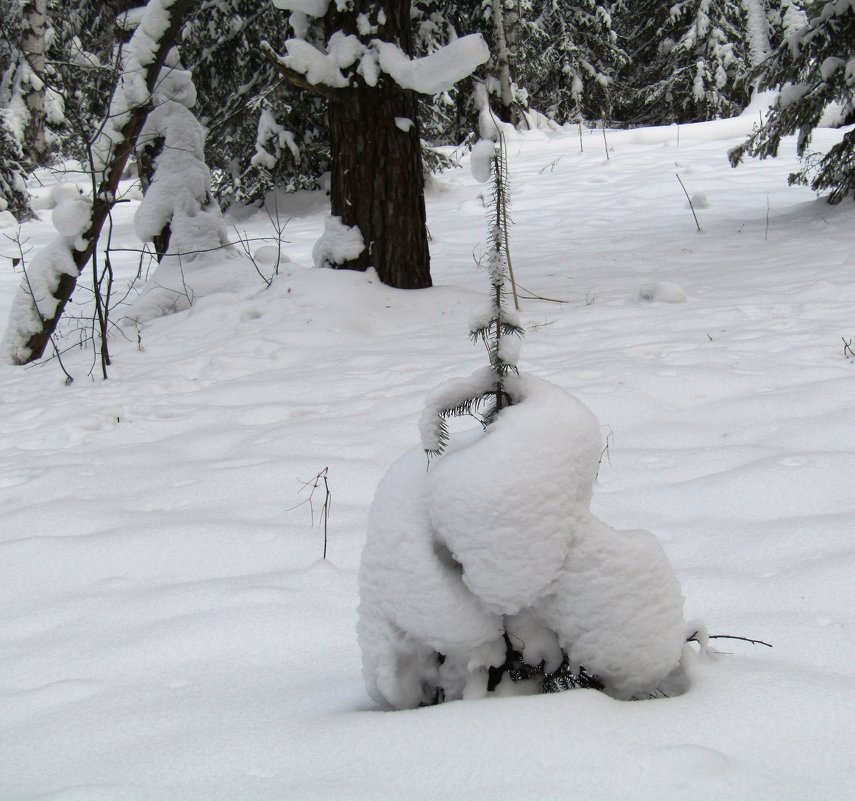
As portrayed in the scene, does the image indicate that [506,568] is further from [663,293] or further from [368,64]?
[368,64]

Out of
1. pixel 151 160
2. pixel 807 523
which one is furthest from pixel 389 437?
pixel 151 160

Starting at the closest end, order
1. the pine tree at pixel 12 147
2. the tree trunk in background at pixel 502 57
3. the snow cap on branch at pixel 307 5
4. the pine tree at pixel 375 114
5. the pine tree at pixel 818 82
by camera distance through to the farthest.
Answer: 1. the pine tree at pixel 375 114
2. the snow cap on branch at pixel 307 5
3. the pine tree at pixel 818 82
4. the tree trunk in background at pixel 502 57
5. the pine tree at pixel 12 147

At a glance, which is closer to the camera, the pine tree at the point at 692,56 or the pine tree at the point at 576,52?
the pine tree at the point at 692,56

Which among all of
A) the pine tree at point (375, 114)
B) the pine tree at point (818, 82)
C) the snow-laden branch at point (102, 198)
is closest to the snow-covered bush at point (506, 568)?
the pine tree at point (375, 114)

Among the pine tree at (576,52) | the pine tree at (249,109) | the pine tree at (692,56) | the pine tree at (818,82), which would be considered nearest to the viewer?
the pine tree at (818,82)

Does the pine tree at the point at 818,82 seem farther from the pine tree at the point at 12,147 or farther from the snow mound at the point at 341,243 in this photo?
the pine tree at the point at 12,147

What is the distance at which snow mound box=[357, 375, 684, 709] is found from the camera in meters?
1.20

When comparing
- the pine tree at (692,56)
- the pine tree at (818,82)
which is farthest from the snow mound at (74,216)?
the pine tree at (692,56)

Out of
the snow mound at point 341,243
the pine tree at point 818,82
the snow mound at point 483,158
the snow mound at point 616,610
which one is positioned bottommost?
the snow mound at point 616,610

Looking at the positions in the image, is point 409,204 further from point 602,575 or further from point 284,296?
point 602,575

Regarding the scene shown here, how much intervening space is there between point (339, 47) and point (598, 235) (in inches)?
138

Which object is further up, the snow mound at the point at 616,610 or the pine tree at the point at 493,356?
the pine tree at the point at 493,356

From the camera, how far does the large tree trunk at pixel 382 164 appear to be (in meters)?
5.22

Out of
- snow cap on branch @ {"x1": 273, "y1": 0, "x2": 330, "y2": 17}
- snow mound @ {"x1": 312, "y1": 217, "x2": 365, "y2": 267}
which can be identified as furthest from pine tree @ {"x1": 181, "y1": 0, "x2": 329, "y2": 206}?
snow mound @ {"x1": 312, "y1": 217, "x2": 365, "y2": 267}
